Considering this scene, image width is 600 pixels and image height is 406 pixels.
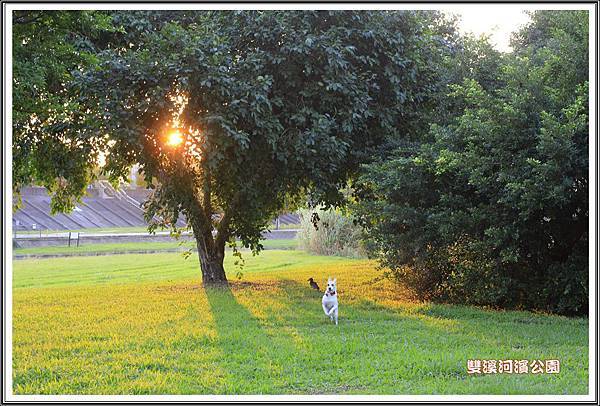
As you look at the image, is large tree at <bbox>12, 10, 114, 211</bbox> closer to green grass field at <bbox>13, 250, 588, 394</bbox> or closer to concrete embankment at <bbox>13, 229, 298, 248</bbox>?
green grass field at <bbox>13, 250, 588, 394</bbox>

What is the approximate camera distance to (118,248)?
72.5 ft

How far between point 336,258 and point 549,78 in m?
12.0

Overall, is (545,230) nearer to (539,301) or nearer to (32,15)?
(539,301)

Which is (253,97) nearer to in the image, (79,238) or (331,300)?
(331,300)

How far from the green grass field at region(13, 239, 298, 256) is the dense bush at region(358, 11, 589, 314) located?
913 centimetres

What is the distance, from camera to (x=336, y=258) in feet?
69.0

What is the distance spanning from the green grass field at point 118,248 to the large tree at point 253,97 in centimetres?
732

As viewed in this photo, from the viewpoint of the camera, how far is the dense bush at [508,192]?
874 centimetres

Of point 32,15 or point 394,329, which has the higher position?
point 32,15

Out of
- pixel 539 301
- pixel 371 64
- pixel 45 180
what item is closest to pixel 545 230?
pixel 539 301

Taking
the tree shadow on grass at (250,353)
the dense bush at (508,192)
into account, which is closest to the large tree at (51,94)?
the tree shadow on grass at (250,353)

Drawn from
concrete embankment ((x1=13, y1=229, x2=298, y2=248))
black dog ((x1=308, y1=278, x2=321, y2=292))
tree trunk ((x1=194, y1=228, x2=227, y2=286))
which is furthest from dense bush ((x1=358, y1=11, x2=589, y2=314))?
concrete embankment ((x1=13, y1=229, x2=298, y2=248))

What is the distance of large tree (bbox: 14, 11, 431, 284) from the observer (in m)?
9.64

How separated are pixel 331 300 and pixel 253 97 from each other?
3.05 meters
